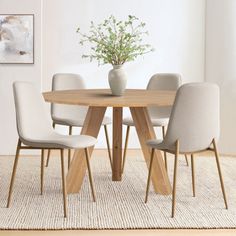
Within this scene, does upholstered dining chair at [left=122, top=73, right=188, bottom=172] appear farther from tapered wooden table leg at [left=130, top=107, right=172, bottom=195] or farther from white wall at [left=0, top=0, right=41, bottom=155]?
white wall at [left=0, top=0, right=41, bottom=155]

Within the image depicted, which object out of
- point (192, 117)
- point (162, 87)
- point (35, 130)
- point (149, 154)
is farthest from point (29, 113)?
point (162, 87)

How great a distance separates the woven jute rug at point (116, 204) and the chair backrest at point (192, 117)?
0.48 m

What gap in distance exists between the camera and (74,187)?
15.4 feet

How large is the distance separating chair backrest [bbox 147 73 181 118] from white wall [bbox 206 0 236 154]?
1098 mm

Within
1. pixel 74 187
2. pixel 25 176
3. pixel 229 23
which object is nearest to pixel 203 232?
pixel 74 187

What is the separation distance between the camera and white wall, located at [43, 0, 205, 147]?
6852 millimetres

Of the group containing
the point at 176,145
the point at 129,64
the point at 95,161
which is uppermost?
the point at 129,64

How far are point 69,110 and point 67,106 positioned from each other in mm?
43

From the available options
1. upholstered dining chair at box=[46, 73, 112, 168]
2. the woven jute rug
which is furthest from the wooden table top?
the woven jute rug

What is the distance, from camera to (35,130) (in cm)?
440

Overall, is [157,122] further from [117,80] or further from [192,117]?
[192,117]

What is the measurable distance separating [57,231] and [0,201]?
84cm

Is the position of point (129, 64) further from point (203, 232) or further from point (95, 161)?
point (203, 232)

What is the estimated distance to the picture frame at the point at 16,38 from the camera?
6.48 metres
